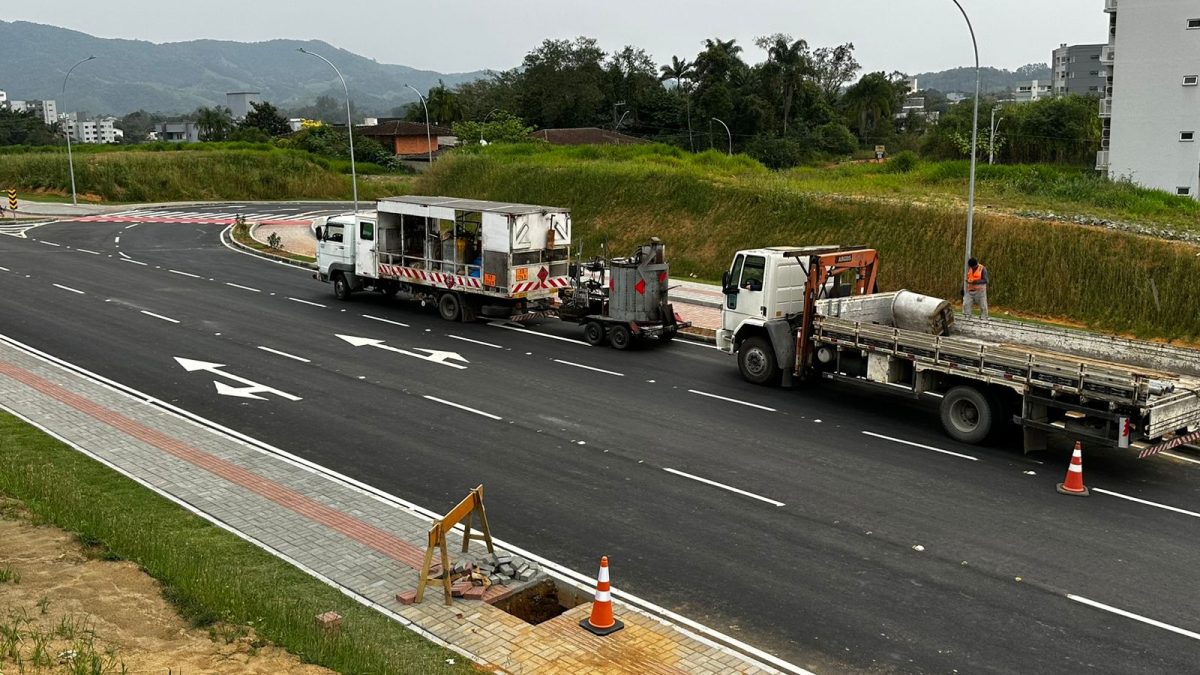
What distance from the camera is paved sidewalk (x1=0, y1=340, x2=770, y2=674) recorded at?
379 inches

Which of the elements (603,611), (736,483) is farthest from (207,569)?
(736,483)

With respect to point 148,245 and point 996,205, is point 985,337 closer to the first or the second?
point 996,205

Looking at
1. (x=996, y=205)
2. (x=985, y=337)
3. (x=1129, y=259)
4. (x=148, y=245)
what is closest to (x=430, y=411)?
(x=985, y=337)

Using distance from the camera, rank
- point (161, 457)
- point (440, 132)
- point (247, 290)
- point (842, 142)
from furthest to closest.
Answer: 1. point (440, 132)
2. point (842, 142)
3. point (247, 290)
4. point (161, 457)

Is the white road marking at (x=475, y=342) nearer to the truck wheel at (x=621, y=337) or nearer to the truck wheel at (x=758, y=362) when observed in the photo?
the truck wheel at (x=621, y=337)

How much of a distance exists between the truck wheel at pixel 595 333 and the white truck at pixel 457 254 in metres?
1.76

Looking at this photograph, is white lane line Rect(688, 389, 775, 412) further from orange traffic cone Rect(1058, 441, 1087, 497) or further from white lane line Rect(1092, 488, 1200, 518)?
white lane line Rect(1092, 488, 1200, 518)

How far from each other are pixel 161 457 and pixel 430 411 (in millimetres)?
4632

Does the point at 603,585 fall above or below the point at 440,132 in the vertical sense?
below

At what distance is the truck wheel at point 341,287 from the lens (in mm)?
29844

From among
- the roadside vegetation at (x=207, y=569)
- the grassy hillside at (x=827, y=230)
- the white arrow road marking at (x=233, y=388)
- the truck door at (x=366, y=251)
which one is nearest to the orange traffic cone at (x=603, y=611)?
the roadside vegetation at (x=207, y=569)

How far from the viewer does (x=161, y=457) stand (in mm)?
15328

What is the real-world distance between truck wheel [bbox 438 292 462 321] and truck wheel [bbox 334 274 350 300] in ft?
13.5

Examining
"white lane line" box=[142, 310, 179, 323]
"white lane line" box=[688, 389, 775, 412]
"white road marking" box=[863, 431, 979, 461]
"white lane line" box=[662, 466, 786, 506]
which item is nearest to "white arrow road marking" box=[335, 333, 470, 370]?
"white lane line" box=[688, 389, 775, 412]
